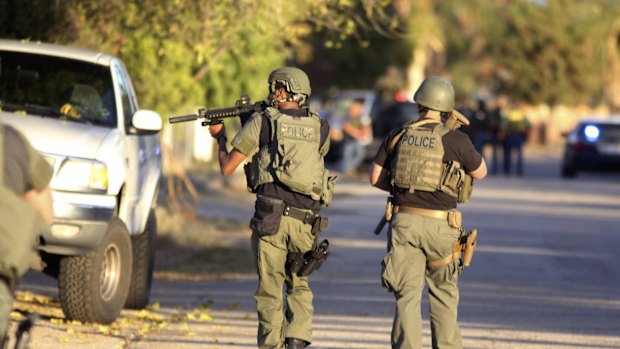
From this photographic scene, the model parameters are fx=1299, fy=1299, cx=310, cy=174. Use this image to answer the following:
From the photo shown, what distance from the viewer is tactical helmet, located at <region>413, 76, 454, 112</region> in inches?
298

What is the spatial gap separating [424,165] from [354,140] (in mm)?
24063

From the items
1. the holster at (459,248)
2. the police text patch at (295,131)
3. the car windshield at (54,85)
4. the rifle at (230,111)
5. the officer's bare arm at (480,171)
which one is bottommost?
the holster at (459,248)

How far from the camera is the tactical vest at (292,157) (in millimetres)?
7590

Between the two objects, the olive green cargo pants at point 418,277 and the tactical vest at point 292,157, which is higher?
the tactical vest at point 292,157

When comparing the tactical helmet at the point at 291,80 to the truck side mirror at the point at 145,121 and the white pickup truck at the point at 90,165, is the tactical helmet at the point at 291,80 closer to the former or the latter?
the white pickup truck at the point at 90,165

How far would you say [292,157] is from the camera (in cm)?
759

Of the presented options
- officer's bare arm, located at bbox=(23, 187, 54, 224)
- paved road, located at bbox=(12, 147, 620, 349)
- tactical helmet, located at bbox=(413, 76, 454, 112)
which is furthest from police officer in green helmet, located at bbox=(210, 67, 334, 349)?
officer's bare arm, located at bbox=(23, 187, 54, 224)

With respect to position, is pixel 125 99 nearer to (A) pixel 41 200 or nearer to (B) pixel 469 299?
(B) pixel 469 299

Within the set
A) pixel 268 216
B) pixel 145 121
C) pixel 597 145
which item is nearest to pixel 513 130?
pixel 597 145

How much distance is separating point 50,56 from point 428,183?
416cm

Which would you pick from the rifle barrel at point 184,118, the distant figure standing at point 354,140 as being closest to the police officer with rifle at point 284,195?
the rifle barrel at point 184,118

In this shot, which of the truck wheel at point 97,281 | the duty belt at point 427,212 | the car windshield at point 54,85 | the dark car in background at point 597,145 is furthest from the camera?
the dark car in background at point 597,145

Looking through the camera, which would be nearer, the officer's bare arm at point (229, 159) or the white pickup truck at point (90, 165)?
the officer's bare arm at point (229, 159)

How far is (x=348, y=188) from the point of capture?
27875 mm
